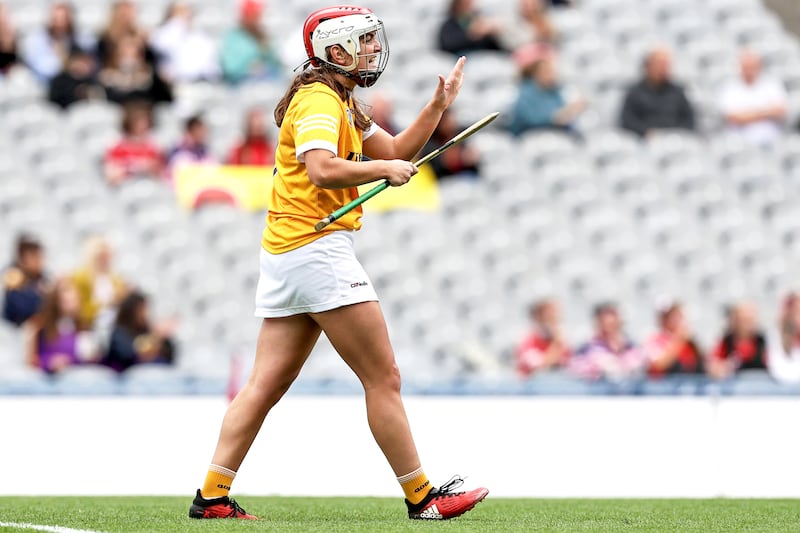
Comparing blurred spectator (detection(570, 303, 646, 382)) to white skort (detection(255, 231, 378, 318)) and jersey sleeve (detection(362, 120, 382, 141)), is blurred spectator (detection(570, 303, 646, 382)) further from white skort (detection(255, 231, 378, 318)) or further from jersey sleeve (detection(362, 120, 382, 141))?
white skort (detection(255, 231, 378, 318))

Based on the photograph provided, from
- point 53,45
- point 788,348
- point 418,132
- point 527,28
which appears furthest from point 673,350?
point 53,45

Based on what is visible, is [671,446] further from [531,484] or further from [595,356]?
[595,356]

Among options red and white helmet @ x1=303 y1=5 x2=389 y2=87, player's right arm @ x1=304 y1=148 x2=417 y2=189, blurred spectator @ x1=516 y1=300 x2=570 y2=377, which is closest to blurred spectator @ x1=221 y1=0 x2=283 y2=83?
blurred spectator @ x1=516 y1=300 x2=570 y2=377

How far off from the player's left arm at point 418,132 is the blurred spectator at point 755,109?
8900 mm

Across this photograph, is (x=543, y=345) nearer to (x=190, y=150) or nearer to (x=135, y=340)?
(x=135, y=340)

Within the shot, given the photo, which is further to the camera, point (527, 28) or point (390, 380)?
point (527, 28)

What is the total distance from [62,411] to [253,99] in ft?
17.2

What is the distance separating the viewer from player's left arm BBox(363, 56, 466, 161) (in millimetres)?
5871

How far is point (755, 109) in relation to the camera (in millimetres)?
14258

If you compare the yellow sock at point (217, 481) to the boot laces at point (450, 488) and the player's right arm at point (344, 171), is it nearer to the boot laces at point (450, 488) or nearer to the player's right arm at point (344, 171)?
the boot laces at point (450, 488)

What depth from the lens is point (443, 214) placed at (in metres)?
12.6

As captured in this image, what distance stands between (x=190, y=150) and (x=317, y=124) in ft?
22.8

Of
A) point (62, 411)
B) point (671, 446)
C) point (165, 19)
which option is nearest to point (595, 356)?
point (671, 446)

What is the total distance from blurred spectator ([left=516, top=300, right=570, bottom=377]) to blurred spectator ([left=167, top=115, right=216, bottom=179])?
10.5 ft
